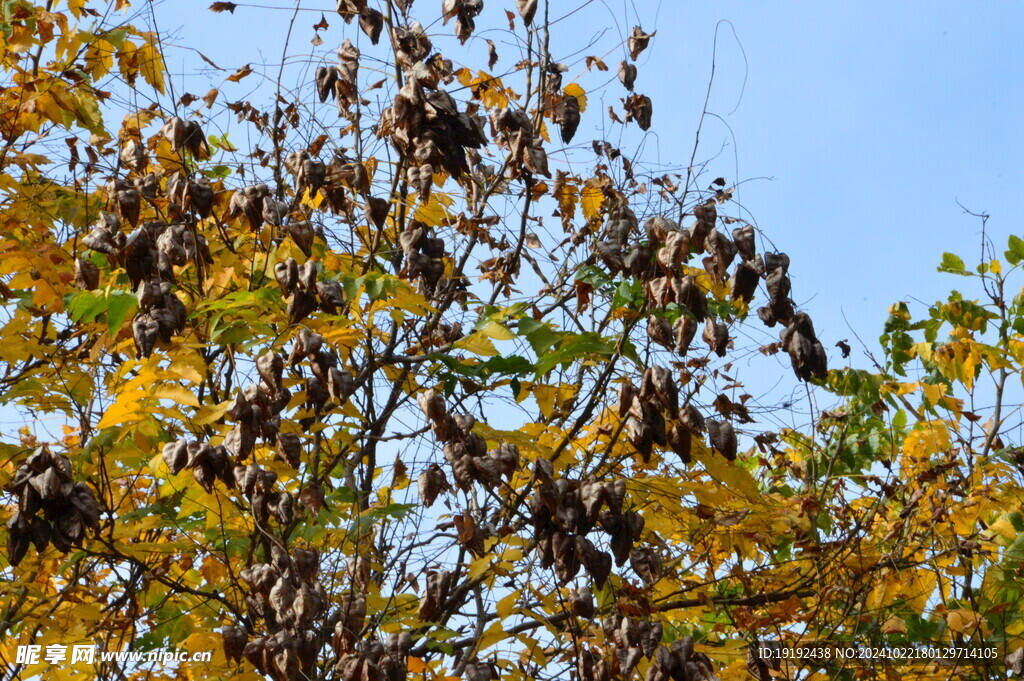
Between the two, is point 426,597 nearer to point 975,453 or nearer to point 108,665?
point 108,665

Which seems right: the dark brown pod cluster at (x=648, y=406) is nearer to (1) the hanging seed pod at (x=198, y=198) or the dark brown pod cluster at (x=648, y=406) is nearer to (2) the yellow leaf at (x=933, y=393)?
(1) the hanging seed pod at (x=198, y=198)

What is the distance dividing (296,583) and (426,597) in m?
0.48

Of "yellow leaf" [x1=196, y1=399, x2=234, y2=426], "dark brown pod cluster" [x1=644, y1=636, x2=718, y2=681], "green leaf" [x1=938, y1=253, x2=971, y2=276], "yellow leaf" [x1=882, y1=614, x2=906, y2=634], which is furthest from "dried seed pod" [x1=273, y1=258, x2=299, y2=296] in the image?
"green leaf" [x1=938, y1=253, x2=971, y2=276]

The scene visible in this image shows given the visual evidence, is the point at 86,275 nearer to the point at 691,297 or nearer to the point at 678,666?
the point at 691,297

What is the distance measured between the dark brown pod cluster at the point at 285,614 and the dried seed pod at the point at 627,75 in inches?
94.5

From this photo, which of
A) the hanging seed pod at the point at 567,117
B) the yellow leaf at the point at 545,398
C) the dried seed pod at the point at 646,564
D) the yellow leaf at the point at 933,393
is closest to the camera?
the dried seed pod at the point at 646,564

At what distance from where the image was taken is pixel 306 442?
360 centimetres

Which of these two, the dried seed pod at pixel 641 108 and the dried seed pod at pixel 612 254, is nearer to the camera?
the dried seed pod at pixel 612 254

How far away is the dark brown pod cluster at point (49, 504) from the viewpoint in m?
2.82

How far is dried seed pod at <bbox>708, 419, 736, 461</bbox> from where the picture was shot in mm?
3006

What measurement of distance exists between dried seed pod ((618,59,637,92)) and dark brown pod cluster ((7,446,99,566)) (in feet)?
8.90

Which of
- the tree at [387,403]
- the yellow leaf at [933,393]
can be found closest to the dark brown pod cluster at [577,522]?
the tree at [387,403]

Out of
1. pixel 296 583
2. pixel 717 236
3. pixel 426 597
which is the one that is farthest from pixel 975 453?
pixel 296 583

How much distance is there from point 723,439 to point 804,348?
1.20 ft
